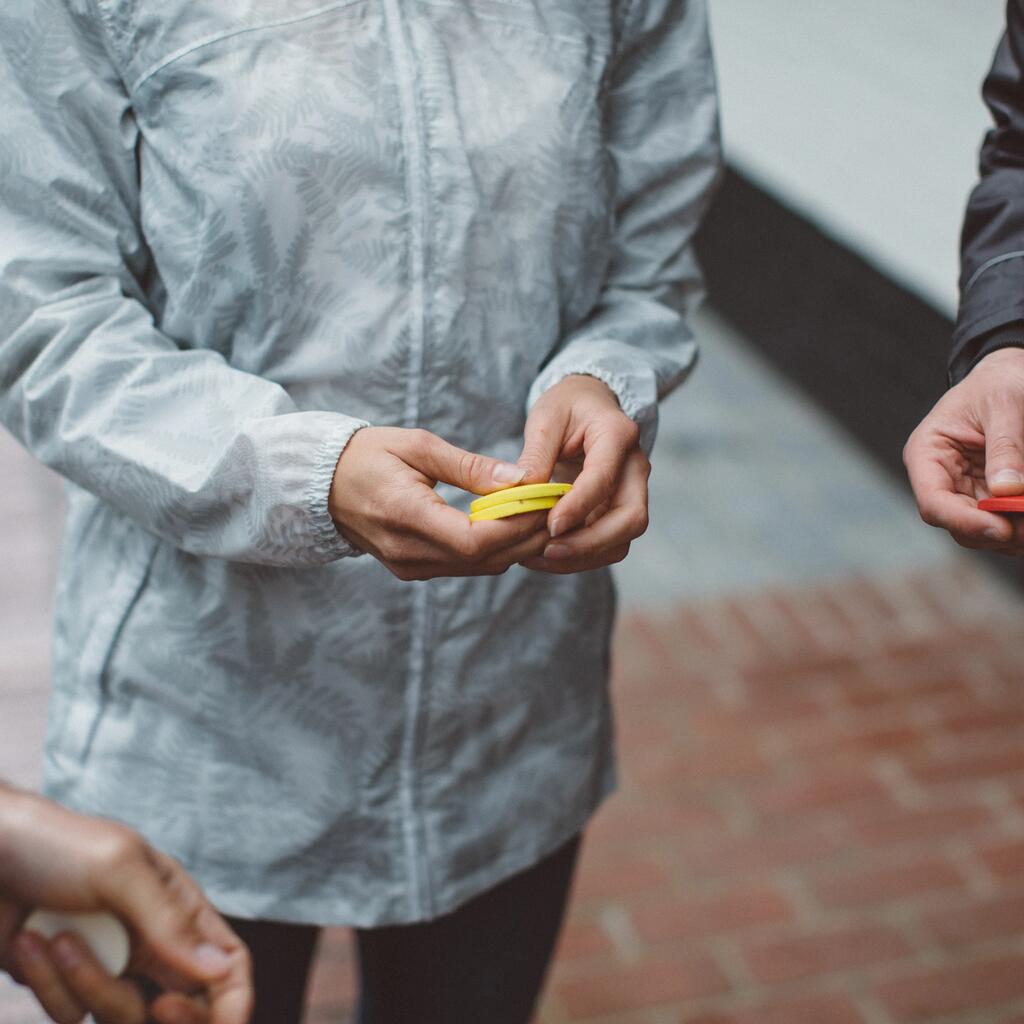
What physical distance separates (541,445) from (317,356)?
228mm

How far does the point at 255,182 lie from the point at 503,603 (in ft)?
1.60

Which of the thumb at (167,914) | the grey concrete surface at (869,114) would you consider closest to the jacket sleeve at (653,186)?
the thumb at (167,914)

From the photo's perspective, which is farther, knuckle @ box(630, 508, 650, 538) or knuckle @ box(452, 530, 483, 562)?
knuckle @ box(630, 508, 650, 538)

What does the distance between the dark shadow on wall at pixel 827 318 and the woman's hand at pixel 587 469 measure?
223 centimetres

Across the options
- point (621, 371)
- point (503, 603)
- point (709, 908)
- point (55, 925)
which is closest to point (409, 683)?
point (503, 603)

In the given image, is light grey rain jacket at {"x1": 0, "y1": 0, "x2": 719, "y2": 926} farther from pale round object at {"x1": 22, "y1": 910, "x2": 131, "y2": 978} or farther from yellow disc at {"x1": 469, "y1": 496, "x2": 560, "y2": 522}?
pale round object at {"x1": 22, "y1": 910, "x2": 131, "y2": 978}

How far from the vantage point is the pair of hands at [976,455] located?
4.04 ft

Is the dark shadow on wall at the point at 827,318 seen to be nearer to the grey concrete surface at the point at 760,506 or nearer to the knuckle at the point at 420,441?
the grey concrete surface at the point at 760,506

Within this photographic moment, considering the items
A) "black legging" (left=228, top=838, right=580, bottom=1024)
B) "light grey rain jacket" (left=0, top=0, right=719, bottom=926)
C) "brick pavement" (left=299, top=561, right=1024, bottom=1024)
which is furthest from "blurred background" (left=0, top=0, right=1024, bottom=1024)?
"light grey rain jacket" (left=0, top=0, right=719, bottom=926)

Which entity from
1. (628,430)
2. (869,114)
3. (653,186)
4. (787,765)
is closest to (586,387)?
(628,430)

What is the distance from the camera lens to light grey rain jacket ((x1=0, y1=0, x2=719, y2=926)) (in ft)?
3.86

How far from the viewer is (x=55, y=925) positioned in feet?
2.50

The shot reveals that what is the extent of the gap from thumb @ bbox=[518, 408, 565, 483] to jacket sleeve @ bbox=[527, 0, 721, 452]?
0.42 feet

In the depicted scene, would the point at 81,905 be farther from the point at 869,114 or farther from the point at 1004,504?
the point at 869,114
